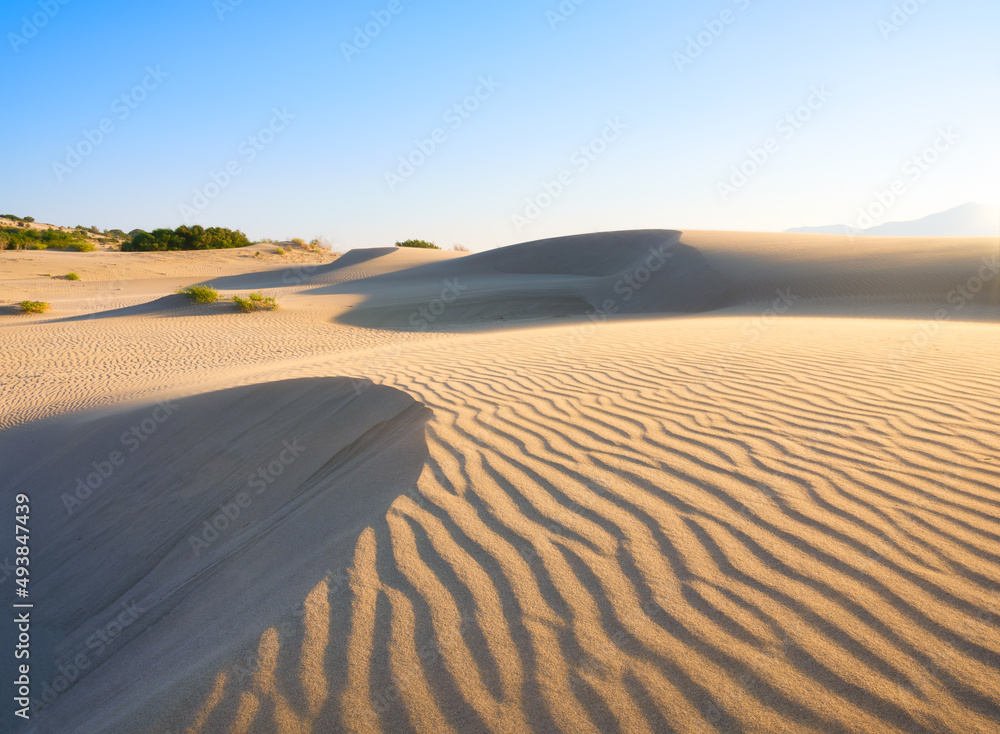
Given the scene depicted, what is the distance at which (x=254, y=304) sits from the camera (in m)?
14.1

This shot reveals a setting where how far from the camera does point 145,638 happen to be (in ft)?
9.30

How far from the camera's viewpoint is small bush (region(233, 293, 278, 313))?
45.9ft

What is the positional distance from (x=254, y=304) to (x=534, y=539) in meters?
13.6

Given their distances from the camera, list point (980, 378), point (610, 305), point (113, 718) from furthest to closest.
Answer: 1. point (610, 305)
2. point (980, 378)
3. point (113, 718)

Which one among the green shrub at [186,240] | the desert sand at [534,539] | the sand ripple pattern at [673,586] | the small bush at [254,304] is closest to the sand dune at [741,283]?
the small bush at [254,304]

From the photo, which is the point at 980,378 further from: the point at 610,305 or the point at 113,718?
the point at 610,305

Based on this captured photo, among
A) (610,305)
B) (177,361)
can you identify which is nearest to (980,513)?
(177,361)

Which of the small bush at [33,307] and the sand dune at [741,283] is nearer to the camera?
the sand dune at [741,283]

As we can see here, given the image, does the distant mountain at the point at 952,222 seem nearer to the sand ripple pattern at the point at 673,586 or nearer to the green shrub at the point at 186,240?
the green shrub at the point at 186,240

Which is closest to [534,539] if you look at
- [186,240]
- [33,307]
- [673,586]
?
[673,586]

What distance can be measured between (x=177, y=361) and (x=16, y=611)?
609 cm

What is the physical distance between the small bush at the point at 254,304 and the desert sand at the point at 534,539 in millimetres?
6854

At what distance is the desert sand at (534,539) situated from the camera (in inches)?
69.7

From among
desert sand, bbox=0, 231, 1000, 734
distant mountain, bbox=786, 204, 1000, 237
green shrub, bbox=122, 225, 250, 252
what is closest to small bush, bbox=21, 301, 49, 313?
desert sand, bbox=0, 231, 1000, 734
